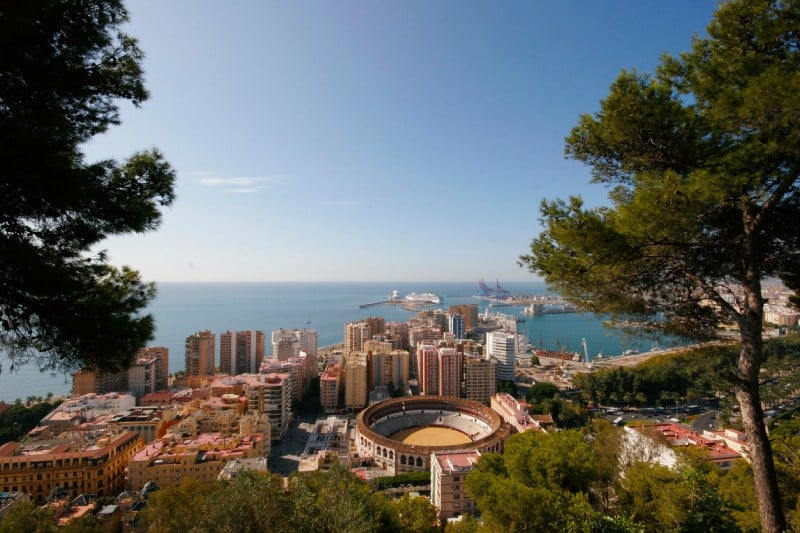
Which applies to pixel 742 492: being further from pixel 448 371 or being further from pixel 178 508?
pixel 448 371

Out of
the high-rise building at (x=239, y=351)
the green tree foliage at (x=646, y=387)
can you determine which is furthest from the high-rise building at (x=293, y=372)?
the green tree foliage at (x=646, y=387)

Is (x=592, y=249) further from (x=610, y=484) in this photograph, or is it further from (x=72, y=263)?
(x=610, y=484)

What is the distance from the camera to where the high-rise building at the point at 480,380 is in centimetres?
1759

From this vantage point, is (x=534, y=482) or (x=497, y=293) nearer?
(x=534, y=482)

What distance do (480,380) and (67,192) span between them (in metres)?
17.6

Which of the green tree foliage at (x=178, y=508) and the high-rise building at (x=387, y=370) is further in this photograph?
the high-rise building at (x=387, y=370)

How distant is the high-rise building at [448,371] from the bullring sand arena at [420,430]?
1.91m

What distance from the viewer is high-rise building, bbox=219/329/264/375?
22125 millimetres

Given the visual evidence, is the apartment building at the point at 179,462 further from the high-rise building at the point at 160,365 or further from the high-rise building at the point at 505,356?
the high-rise building at the point at 505,356

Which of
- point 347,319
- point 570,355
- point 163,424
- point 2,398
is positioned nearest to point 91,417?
point 163,424

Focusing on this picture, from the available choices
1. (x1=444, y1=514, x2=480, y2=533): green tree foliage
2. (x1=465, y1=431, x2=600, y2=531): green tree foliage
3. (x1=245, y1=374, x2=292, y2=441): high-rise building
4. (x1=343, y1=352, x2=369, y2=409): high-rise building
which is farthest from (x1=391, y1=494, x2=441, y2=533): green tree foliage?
(x1=343, y1=352, x2=369, y2=409): high-rise building

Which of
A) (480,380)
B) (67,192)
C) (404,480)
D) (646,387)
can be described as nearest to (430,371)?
(480,380)

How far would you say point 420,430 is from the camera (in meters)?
14.9

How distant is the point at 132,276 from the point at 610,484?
23.7 ft
